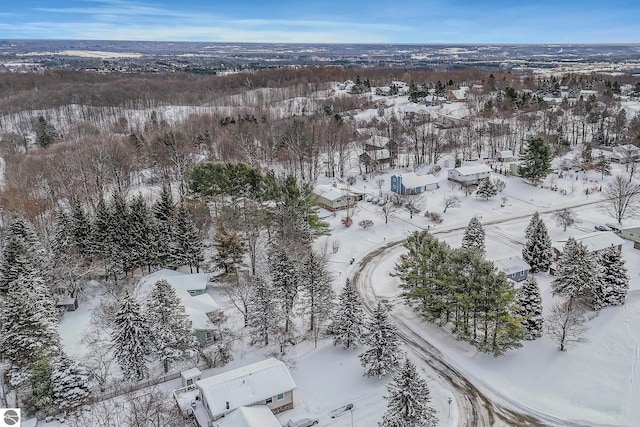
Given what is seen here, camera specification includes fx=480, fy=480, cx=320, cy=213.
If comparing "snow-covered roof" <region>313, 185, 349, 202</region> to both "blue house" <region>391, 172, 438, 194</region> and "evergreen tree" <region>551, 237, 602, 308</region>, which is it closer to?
"blue house" <region>391, 172, 438, 194</region>

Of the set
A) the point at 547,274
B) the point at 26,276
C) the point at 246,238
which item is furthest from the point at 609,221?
the point at 26,276

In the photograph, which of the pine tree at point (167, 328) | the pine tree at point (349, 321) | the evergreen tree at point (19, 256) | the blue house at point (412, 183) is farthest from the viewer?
the blue house at point (412, 183)

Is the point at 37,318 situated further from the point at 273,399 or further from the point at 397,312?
the point at 397,312

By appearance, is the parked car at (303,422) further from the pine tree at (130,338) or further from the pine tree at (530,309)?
the pine tree at (530,309)

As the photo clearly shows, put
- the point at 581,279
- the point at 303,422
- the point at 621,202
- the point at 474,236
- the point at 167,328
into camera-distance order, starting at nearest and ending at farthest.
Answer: the point at 303,422 → the point at 167,328 → the point at 581,279 → the point at 474,236 → the point at 621,202

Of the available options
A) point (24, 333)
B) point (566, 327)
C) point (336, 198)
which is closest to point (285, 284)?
point (24, 333)

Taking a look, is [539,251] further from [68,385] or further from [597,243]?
[68,385]

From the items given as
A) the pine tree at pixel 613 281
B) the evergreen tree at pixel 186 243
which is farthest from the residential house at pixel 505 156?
the evergreen tree at pixel 186 243
